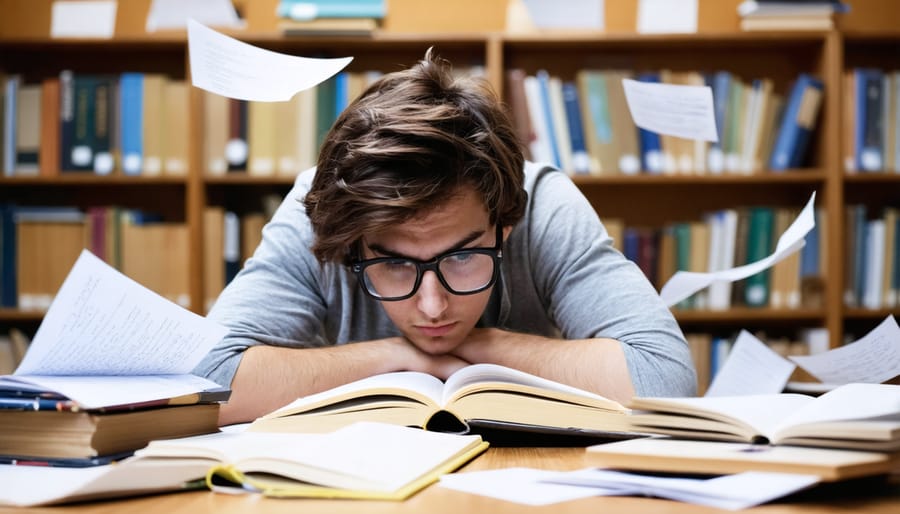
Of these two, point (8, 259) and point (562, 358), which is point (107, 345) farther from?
point (8, 259)

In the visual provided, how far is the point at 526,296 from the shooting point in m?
1.53

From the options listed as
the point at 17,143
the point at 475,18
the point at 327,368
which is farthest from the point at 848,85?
the point at 17,143

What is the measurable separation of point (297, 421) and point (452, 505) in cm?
35

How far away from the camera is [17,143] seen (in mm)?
2783

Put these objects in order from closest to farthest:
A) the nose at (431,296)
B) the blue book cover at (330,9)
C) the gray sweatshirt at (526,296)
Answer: the nose at (431,296), the gray sweatshirt at (526,296), the blue book cover at (330,9)

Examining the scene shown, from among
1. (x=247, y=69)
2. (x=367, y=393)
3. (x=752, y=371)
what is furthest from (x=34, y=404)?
(x=752, y=371)

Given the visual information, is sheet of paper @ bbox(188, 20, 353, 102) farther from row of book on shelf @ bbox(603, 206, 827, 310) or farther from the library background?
row of book on shelf @ bbox(603, 206, 827, 310)

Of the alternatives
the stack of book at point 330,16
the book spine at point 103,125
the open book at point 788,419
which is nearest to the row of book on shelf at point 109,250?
the book spine at point 103,125

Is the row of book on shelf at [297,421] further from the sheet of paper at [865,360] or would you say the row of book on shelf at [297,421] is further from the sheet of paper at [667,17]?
the sheet of paper at [667,17]

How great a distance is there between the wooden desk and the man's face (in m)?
0.54

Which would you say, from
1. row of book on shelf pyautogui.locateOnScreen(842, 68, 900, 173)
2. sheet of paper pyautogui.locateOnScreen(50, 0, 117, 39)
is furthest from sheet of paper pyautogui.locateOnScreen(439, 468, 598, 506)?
sheet of paper pyautogui.locateOnScreen(50, 0, 117, 39)

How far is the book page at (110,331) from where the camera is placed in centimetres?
80

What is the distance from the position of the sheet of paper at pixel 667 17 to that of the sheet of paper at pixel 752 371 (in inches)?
63.3

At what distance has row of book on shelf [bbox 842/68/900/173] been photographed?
107 inches
